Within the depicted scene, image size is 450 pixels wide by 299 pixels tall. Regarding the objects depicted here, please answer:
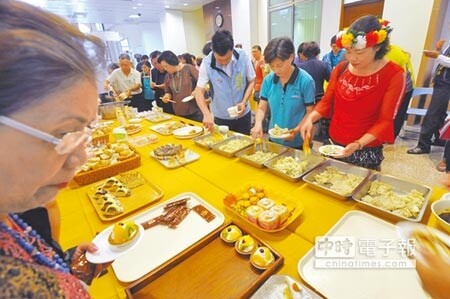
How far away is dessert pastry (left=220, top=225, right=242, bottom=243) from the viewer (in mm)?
920

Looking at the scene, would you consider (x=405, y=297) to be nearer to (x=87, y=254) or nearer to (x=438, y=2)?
(x=87, y=254)

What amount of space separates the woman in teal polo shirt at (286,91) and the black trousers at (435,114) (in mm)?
2649

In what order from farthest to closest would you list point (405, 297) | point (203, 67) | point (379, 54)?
point (203, 67), point (379, 54), point (405, 297)

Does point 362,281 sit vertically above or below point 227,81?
below

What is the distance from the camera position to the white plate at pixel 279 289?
2.26ft

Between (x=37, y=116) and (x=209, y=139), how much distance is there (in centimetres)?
164

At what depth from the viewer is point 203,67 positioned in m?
2.38

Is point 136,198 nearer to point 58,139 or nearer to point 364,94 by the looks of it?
point 58,139

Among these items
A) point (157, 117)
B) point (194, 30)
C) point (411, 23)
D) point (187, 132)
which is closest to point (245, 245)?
point (187, 132)

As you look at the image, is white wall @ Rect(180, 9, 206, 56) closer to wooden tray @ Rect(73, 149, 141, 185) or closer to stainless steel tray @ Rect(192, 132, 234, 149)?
stainless steel tray @ Rect(192, 132, 234, 149)

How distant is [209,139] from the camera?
2.00 meters

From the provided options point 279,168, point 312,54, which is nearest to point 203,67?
point 279,168

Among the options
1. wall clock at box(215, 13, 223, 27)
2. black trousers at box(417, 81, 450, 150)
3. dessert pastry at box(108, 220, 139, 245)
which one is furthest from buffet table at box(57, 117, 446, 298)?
wall clock at box(215, 13, 223, 27)

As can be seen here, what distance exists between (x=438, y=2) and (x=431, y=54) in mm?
1166
